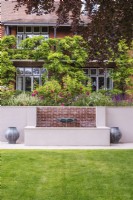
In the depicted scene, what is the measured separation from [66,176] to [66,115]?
6.59 metres

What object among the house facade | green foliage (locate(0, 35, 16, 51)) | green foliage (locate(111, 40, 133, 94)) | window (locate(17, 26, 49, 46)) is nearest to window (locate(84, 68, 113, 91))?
the house facade

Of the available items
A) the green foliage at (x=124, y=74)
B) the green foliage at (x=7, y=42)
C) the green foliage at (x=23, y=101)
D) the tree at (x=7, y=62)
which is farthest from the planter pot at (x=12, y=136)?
the green foliage at (x=7, y=42)

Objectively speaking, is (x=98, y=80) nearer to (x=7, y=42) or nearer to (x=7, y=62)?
(x=7, y=62)

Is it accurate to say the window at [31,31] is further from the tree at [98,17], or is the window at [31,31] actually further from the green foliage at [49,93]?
the tree at [98,17]

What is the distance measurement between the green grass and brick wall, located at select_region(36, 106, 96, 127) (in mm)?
3617

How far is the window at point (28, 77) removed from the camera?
81.2 ft

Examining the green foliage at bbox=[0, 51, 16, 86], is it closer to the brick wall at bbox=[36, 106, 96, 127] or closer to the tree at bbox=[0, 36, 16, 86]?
the tree at bbox=[0, 36, 16, 86]

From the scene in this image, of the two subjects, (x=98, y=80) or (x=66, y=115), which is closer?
(x=66, y=115)

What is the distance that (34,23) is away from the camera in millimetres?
24328

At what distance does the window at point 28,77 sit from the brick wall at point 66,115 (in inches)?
451

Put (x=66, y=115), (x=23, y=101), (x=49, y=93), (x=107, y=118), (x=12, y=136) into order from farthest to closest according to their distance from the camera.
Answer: (x=49, y=93), (x=23, y=101), (x=107, y=118), (x=66, y=115), (x=12, y=136)

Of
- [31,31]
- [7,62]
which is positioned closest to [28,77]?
[7,62]

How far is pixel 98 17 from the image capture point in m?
3.89

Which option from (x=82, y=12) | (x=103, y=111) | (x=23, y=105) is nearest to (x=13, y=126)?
(x=23, y=105)
